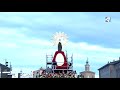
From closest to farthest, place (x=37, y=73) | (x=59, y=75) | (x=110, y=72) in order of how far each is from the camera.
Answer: (x=37, y=73)
(x=59, y=75)
(x=110, y=72)

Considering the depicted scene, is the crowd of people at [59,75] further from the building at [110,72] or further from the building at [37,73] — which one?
the building at [110,72]

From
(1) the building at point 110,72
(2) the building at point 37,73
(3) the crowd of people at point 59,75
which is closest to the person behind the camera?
(2) the building at point 37,73

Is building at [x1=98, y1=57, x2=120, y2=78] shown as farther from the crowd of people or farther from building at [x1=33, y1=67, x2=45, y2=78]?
building at [x1=33, y1=67, x2=45, y2=78]

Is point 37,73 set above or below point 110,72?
below

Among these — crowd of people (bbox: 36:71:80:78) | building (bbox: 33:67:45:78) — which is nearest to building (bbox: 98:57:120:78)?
crowd of people (bbox: 36:71:80:78)

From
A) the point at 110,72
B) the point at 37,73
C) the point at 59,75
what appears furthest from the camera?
the point at 110,72

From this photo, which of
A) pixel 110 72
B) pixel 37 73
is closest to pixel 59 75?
pixel 37 73

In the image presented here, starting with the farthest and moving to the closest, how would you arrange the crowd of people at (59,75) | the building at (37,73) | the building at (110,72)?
the building at (110,72)
the crowd of people at (59,75)
the building at (37,73)

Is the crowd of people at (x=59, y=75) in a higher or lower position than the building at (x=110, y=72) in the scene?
lower

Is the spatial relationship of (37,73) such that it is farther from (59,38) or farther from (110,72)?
(110,72)

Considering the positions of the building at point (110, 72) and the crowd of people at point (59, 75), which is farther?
the building at point (110, 72)

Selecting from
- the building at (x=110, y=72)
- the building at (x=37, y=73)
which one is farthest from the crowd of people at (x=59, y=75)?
the building at (x=110, y=72)
